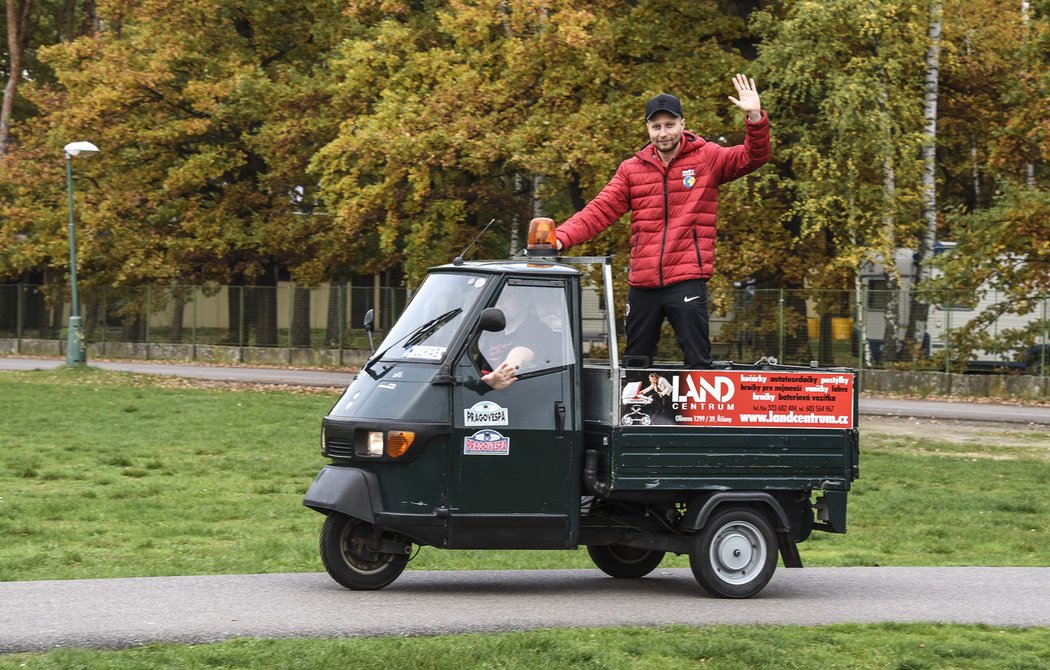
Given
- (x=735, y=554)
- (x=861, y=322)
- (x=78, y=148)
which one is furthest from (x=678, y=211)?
(x=78, y=148)

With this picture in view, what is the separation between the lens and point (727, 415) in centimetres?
916

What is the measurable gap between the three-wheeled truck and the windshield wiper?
14mm

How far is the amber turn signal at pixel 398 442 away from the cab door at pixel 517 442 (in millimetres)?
254

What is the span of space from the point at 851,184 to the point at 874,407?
4.03 m

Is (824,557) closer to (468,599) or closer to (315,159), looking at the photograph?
(468,599)

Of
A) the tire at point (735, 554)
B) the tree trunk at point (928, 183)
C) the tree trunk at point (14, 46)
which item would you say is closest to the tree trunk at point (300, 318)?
the tree trunk at point (14, 46)

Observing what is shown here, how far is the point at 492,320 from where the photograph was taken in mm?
8672

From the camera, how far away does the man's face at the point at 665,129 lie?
940cm

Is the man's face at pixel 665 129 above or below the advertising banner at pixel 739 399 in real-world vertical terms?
above

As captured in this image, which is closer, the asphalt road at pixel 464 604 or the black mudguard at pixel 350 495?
the asphalt road at pixel 464 604

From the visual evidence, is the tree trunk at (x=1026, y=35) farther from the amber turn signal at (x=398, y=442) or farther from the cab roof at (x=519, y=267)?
the amber turn signal at (x=398, y=442)

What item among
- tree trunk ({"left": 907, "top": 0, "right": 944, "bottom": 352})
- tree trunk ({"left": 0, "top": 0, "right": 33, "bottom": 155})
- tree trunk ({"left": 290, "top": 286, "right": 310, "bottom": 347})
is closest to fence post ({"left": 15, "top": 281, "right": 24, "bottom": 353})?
tree trunk ({"left": 0, "top": 0, "right": 33, "bottom": 155})

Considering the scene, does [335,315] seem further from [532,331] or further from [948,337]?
[532,331]

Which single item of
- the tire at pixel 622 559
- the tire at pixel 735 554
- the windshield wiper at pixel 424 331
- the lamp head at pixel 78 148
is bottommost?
the tire at pixel 622 559
